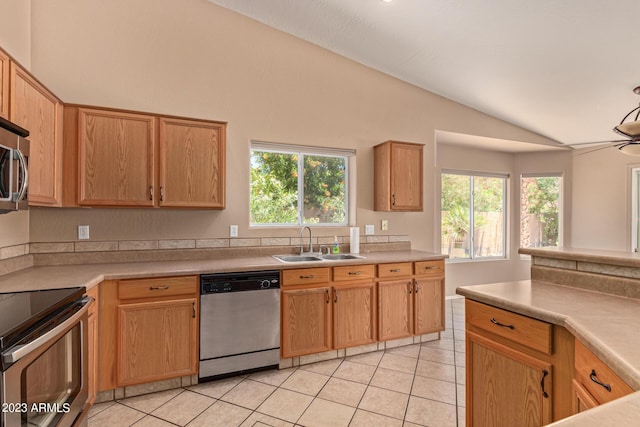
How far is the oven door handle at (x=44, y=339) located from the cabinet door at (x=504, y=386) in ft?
6.32

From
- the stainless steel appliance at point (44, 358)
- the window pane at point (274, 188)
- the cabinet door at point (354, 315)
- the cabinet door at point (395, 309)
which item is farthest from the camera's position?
the window pane at point (274, 188)

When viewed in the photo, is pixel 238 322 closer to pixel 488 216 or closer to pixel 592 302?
pixel 592 302

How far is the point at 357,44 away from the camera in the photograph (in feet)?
11.3

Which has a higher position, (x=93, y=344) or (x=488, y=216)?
(x=488, y=216)

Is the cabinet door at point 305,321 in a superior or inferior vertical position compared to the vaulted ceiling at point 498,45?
inferior

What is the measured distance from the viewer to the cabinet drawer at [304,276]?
2754 mm

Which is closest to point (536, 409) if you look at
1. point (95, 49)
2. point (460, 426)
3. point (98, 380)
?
point (460, 426)

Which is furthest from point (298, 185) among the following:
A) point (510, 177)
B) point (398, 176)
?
point (510, 177)

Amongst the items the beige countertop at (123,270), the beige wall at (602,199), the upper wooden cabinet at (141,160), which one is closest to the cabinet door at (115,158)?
the upper wooden cabinet at (141,160)

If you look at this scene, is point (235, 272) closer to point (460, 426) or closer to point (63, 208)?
point (63, 208)

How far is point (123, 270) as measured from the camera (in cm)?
A: 238

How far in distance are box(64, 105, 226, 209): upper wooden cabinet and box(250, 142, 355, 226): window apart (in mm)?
614

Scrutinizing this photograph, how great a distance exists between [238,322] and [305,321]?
578 mm

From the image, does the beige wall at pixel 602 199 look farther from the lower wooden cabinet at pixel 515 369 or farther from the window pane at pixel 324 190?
the lower wooden cabinet at pixel 515 369
